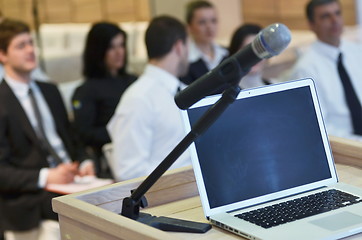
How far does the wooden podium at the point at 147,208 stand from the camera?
56.6 inches

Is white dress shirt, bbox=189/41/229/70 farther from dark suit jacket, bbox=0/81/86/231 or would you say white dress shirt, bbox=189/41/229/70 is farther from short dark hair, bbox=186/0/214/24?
dark suit jacket, bbox=0/81/86/231

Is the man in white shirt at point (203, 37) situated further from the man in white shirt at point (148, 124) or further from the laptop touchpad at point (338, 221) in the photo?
the laptop touchpad at point (338, 221)

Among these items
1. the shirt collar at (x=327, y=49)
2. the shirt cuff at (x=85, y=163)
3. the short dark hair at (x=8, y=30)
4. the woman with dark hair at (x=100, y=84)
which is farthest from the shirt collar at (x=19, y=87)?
the shirt collar at (x=327, y=49)

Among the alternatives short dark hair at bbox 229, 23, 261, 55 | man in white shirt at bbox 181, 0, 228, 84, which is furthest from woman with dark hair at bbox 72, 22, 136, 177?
short dark hair at bbox 229, 23, 261, 55

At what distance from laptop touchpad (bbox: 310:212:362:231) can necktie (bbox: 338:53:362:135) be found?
2192mm

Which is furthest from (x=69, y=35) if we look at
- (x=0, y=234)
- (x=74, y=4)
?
(x=0, y=234)

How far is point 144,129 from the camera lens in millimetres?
2895

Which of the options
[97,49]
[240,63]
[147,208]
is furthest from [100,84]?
[240,63]

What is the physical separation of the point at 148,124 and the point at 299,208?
56.2 inches

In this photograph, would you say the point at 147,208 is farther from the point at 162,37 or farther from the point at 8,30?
the point at 8,30

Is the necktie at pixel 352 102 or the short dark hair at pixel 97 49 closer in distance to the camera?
the necktie at pixel 352 102

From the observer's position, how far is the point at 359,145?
188cm

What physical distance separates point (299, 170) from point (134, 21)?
6959 millimetres

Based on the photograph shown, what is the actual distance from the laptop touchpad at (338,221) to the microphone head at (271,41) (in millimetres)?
428
